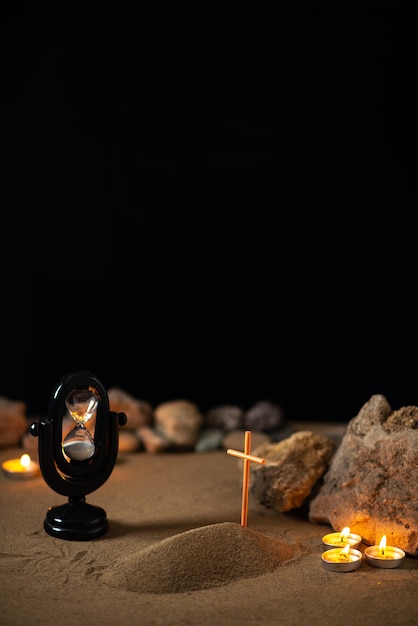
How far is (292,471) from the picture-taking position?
14.2 feet

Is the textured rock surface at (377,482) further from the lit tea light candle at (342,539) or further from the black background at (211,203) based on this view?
the black background at (211,203)

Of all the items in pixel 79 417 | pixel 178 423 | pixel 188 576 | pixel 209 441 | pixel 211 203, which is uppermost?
pixel 211 203

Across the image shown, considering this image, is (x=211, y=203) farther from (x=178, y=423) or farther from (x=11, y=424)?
(x=11, y=424)

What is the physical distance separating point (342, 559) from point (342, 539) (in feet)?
0.57

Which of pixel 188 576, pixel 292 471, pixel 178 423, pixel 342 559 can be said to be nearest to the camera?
pixel 188 576

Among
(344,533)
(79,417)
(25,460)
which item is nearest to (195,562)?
(344,533)

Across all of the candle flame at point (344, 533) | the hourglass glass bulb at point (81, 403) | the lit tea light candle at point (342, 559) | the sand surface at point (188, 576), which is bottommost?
the sand surface at point (188, 576)

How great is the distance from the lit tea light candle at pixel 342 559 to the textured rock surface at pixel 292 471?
592 millimetres

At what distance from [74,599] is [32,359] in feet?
10.9

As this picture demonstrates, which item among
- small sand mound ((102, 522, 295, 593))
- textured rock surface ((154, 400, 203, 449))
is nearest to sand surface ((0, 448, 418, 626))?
small sand mound ((102, 522, 295, 593))

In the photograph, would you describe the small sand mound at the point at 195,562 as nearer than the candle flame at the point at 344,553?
Yes

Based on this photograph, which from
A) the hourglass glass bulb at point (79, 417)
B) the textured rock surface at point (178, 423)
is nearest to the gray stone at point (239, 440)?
the textured rock surface at point (178, 423)

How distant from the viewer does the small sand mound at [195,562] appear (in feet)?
11.0

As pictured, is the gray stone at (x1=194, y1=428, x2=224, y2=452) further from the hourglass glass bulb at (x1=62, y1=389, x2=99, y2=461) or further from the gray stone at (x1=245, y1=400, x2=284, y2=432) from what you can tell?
the hourglass glass bulb at (x1=62, y1=389, x2=99, y2=461)
